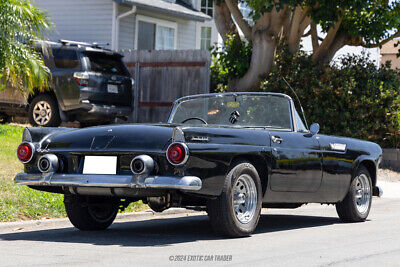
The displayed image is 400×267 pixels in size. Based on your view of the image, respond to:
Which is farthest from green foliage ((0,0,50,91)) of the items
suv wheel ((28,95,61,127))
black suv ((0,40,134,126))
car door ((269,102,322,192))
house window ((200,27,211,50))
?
house window ((200,27,211,50))

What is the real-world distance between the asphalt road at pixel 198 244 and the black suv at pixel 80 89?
7.86 m

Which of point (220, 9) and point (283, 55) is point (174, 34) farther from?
point (283, 55)

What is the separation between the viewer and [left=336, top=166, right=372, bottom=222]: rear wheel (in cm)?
909

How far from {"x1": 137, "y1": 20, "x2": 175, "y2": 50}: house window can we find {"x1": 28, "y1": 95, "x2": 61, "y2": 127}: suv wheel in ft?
27.1

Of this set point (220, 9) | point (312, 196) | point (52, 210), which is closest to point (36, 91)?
point (220, 9)

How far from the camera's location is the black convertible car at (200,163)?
6723 mm

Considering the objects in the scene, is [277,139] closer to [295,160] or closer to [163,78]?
[295,160]

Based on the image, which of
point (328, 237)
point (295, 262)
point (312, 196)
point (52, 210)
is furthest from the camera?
point (52, 210)

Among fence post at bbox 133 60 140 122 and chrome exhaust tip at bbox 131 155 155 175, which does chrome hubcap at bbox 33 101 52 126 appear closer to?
fence post at bbox 133 60 140 122

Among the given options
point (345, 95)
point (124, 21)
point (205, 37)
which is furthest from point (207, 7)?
point (345, 95)

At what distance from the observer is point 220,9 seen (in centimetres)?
1966

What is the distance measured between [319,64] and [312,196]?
9.87 metres

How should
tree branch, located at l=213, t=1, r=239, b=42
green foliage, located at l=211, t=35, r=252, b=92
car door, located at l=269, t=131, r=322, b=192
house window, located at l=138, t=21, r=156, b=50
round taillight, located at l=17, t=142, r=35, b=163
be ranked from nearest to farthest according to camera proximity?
1. round taillight, located at l=17, t=142, r=35, b=163
2. car door, located at l=269, t=131, r=322, b=192
3. green foliage, located at l=211, t=35, r=252, b=92
4. tree branch, located at l=213, t=1, r=239, b=42
5. house window, located at l=138, t=21, r=156, b=50

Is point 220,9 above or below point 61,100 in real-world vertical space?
above
